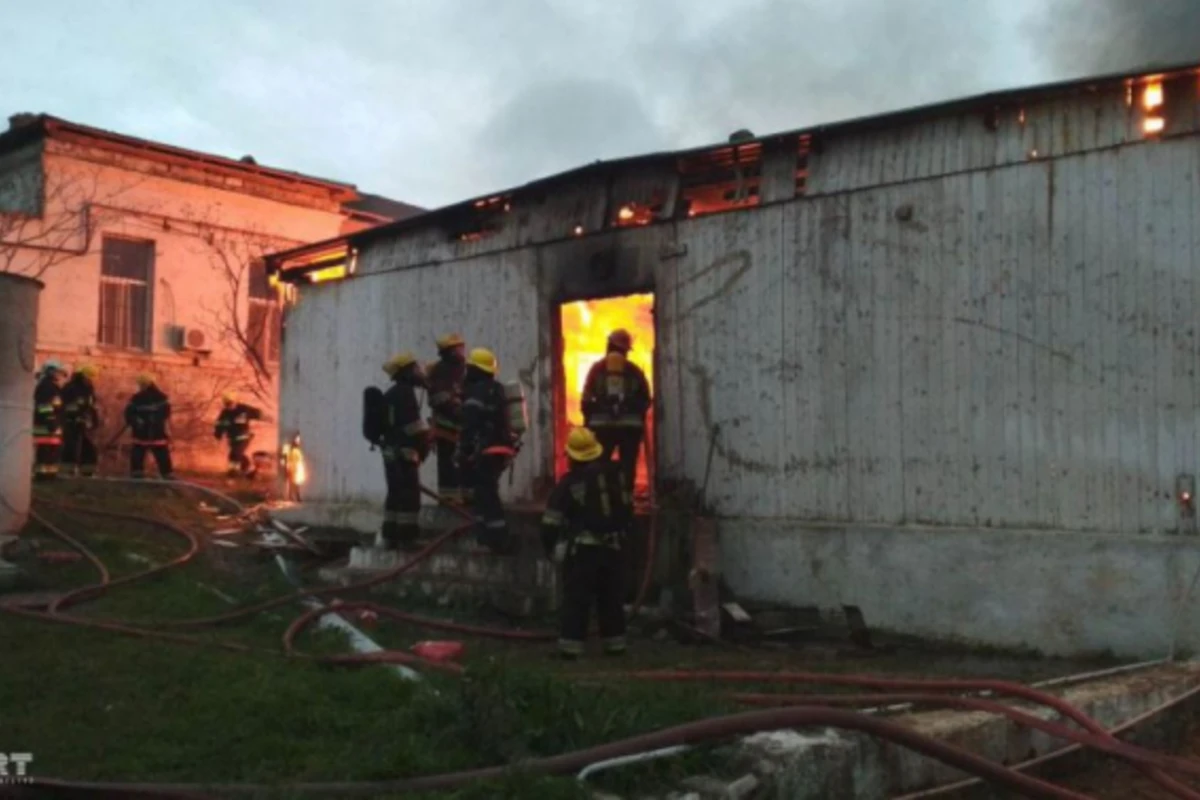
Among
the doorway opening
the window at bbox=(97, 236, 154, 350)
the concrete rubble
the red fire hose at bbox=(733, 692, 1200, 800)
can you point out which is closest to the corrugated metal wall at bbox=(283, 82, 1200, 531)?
the doorway opening

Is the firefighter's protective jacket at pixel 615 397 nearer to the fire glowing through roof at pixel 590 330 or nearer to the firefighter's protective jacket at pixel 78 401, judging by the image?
the fire glowing through roof at pixel 590 330

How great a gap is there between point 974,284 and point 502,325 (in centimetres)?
505

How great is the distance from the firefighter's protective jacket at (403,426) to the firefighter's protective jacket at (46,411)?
21.5 feet

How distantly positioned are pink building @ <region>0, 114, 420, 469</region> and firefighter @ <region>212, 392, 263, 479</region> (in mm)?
1159

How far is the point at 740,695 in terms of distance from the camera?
525 cm

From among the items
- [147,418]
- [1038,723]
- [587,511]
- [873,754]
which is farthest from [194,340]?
[1038,723]

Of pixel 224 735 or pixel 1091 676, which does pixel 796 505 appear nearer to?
pixel 1091 676

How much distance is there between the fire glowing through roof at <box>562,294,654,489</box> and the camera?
11.7 meters

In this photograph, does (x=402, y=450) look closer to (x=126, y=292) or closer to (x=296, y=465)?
(x=296, y=465)

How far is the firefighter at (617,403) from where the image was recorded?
9531 mm

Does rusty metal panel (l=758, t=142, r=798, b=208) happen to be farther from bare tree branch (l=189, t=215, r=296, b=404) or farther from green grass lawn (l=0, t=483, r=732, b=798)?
bare tree branch (l=189, t=215, r=296, b=404)

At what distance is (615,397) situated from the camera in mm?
9547

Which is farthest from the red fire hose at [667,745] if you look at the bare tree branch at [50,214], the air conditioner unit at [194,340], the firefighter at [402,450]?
the air conditioner unit at [194,340]

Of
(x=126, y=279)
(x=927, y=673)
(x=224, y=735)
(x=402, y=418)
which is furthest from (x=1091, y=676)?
(x=126, y=279)
